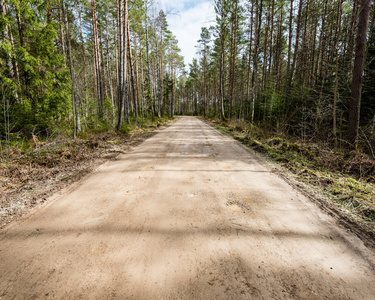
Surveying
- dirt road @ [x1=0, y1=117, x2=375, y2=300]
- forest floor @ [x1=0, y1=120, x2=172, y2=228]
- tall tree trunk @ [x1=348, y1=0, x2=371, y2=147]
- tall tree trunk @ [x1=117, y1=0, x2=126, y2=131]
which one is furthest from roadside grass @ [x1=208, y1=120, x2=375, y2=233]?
tall tree trunk @ [x1=117, y1=0, x2=126, y2=131]

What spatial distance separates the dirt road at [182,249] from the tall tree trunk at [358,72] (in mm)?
4869

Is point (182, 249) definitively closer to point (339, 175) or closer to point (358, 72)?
point (339, 175)

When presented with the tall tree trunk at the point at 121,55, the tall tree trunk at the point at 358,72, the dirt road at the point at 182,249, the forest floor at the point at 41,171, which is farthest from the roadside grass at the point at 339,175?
the tall tree trunk at the point at 121,55

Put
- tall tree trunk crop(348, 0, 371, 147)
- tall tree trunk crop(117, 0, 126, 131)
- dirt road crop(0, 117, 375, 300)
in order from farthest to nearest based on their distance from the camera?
tall tree trunk crop(117, 0, 126, 131), tall tree trunk crop(348, 0, 371, 147), dirt road crop(0, 117, 375, 300)

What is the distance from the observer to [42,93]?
6961 millimetres

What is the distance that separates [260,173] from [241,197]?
1.48 meters

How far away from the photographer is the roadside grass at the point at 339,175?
2702 millimetres

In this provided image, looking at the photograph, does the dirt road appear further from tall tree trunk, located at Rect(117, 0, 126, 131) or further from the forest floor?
tall tree trunk, located at Rect(117, 0, 126, 131)

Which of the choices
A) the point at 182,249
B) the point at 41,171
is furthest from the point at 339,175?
the point at 41,171

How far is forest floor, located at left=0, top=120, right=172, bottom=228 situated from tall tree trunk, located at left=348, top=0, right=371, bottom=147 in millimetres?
7998

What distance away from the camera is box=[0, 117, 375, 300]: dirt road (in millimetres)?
1448

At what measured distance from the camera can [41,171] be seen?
404cm

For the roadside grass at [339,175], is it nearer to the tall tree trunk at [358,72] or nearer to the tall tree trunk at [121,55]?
the tall tree trunk at [358,72]

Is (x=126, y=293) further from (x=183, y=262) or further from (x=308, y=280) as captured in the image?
(x=308, y=280)
